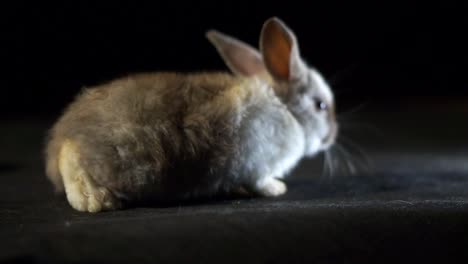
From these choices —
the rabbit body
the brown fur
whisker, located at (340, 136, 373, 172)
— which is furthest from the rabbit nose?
the brown fur

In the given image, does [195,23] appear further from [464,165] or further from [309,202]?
[309,202]

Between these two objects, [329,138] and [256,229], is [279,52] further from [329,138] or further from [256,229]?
[256,229]

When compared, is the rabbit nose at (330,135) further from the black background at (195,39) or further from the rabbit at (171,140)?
the black background at (195,39)

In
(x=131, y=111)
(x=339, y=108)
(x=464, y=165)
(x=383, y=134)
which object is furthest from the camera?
(x=339, y=108)

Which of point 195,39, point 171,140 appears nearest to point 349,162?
point 171,140

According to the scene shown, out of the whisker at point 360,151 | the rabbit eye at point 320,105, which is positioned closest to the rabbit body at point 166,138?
the rabbit eye at point 320,105

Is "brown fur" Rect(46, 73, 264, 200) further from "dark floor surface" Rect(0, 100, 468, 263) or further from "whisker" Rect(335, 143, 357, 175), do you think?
"whisker" Rect(335, 143, 357, 175)

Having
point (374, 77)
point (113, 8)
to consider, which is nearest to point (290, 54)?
point (113, 8)
